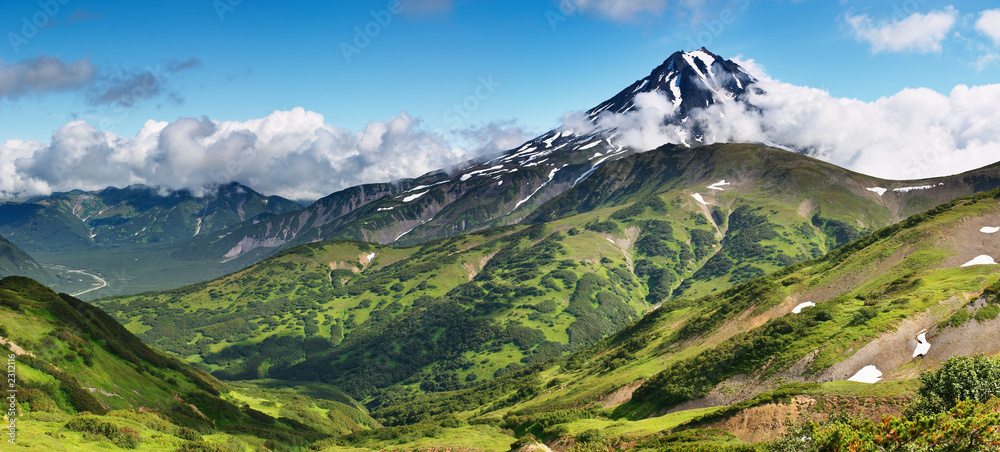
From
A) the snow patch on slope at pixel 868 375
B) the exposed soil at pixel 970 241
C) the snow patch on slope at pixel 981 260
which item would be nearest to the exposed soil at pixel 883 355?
the snow patch on slope at pixel 868 375

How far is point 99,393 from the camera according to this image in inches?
4469

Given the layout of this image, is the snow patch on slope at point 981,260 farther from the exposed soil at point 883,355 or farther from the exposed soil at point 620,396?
the exposed soil at point 620,396

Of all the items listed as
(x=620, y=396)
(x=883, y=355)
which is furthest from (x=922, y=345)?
(x=620, y=396)

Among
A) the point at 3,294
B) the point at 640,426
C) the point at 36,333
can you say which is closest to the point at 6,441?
the point at 36,333

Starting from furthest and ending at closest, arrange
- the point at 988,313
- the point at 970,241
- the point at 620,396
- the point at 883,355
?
the point at 970,241, the point at 620,396, the point at 883,355, the point at 988,313

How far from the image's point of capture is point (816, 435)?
37.9 meters

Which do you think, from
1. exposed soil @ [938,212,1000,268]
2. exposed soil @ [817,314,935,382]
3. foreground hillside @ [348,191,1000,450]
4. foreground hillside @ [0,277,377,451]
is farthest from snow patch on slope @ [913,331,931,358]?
foreground hillside @ [0,277,377,451]

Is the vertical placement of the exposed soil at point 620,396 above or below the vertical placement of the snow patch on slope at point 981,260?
below

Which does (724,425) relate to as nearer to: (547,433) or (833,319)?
(547,433)

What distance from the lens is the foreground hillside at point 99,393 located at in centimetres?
7931

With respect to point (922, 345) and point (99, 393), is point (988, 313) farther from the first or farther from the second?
point (99, 393)

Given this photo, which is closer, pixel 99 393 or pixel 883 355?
pixel 883 355

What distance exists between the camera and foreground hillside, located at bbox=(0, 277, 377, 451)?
7931cm

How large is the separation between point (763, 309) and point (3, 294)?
192 meters
